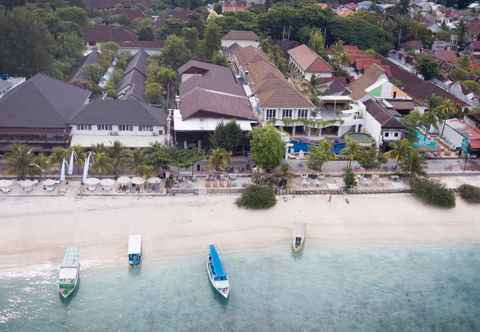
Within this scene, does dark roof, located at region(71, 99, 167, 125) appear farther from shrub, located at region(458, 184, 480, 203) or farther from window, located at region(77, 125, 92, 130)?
shrub, located at region(458, 184, 480, 203)

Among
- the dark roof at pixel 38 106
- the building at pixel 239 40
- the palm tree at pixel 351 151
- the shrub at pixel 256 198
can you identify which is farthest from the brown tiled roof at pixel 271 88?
the dark roof at pixel 38 106

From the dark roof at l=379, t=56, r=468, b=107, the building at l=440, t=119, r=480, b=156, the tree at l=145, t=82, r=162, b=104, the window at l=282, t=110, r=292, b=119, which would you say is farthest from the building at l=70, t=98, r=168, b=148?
the dark roof at l=379, t=56, r=468, b=107

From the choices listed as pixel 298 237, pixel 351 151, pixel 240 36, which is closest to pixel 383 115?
pixel 351 151

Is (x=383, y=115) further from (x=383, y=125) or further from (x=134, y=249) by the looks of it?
(x=134, y=249)

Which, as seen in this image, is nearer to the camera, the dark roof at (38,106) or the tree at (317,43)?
the dark roof at (38,106)

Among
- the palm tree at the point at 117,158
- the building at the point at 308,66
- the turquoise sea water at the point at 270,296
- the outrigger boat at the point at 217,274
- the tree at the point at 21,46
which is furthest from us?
the building at the point at 308,66

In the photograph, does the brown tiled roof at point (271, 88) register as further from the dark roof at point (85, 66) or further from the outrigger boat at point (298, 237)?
the dark roof at point (85, 66)
